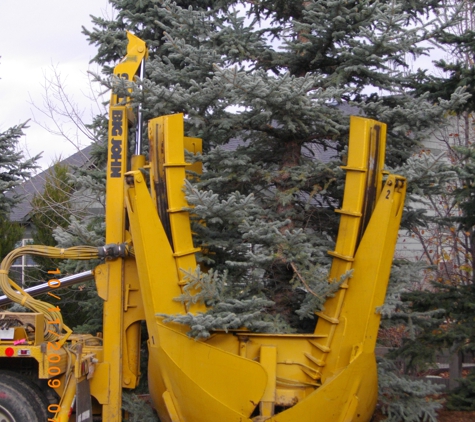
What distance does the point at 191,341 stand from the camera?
5.30m

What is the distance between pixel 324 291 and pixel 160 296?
4.97 feet

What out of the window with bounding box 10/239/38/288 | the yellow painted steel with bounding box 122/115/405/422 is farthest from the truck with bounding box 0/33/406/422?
the window with bounding box 10/239/38/288

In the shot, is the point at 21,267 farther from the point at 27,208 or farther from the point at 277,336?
the point at 277,336

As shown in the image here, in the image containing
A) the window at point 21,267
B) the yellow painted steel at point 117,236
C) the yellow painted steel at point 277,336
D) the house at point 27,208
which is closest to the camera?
the yellow painted steel at point 277,336

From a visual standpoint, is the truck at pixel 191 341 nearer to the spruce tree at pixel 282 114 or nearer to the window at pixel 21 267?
the spruce tree at pixel 282 114

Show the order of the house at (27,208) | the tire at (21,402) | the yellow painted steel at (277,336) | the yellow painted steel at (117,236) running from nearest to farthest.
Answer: the yellow painted steel at (277,336) < the tire at (21,402) < the yellow painted steel at (117,236) < the house at (27,208)

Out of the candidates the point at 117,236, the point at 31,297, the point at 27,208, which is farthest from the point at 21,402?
the point at 27,208

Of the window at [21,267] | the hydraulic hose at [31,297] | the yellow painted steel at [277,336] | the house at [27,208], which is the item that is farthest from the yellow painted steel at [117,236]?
the house at [27,208]

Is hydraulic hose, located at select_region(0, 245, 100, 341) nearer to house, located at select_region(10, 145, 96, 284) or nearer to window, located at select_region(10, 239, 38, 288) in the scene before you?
window, located at select_region(10, 239, 38, 288)

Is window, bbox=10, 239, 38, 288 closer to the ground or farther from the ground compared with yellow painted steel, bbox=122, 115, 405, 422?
closer to the ground

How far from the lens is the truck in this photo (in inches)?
206

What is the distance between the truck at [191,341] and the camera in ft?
17.2

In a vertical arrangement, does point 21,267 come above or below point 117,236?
below

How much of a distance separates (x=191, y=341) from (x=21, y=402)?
1.93m
